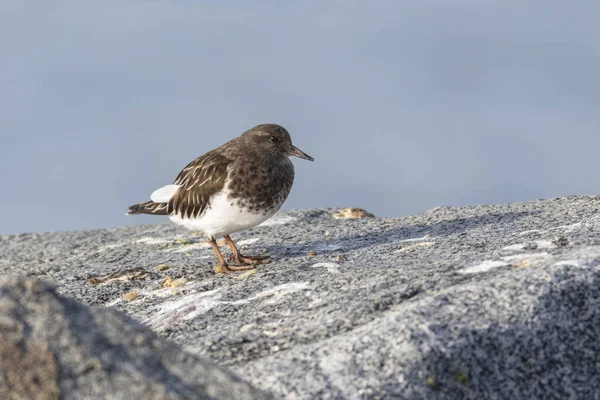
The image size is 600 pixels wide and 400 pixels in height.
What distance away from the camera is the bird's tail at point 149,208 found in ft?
27.7

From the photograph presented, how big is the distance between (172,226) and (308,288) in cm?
692

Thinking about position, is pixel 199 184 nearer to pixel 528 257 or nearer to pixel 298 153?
pixel 298 153

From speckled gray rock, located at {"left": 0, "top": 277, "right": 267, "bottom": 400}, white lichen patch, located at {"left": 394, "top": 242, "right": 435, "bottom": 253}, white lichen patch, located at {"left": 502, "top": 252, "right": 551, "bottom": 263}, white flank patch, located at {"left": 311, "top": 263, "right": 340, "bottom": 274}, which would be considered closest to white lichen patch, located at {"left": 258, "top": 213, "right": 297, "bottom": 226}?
white lichen patch, located at {"left": 394, "top": 242, "right": 435, "bottom": 253}

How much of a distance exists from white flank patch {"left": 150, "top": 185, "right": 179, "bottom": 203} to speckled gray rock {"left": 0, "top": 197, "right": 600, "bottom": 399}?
740 mm

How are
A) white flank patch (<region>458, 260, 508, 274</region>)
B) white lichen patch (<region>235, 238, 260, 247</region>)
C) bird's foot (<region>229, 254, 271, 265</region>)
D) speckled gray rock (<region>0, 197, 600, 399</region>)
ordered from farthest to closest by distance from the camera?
white lichen patch (<region>235, 238, 260, 247</region>)
bird's foot (<region>229, 254, 271, 265</region>)
white flank patch (<region>458, 260, 508, 274</region>)
speckled gray rock (<region>0, 197, 600, 399</region>)

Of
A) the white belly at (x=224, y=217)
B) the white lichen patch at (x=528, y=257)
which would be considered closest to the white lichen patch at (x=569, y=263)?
the white lichen patch at (x=528, y=257)

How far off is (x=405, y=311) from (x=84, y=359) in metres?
2.09

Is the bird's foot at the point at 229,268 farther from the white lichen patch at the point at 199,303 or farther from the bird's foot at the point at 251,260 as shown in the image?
the white lichen patch at the point at 199,303

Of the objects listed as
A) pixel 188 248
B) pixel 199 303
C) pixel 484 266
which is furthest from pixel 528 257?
pixel 188 248

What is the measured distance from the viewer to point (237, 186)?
297 inches

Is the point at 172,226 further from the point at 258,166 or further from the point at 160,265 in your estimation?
the point at 258,166

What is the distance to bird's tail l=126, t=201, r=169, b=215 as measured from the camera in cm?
845

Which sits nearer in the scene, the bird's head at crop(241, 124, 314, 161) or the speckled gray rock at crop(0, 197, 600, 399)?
the speckled gray rock at crop(0, 197, 600, 399)

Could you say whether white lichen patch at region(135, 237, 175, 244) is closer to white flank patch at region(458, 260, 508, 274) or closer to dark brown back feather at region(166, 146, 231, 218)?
dark brown back feather at region(166, 146, 231, 218)
